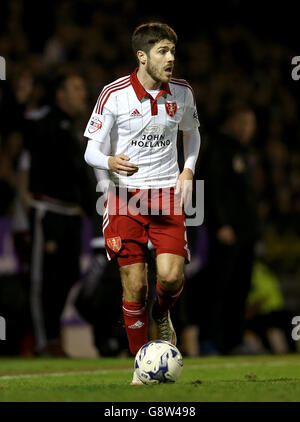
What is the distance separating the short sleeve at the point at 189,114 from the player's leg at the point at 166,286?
0.93 meters

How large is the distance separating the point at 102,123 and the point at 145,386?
167cm

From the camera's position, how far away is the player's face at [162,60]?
19.7 feet

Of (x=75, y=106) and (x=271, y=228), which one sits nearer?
(x=75, y=106)

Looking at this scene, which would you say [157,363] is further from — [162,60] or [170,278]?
[162,60]

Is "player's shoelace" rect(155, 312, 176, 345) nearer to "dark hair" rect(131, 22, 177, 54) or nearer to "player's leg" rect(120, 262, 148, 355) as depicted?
"player's leg" rect(120, 262, 148, 355)

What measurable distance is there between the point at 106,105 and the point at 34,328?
12.3ft

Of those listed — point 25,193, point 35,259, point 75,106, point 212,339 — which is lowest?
point 212,339

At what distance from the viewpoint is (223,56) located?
16.2 meters

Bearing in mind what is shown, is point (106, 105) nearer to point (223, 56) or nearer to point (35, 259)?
point (35, 259)

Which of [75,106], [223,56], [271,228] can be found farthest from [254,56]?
[75,106]

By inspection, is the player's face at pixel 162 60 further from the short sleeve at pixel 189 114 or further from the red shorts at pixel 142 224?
the red shorts at pixel 142 224

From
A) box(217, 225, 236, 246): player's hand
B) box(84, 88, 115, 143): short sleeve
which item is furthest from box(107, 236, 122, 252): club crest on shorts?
box(217, 225, 236, 246): player's hand

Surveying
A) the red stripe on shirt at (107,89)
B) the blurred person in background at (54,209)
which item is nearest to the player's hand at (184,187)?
the red stripe on shirt at (107,89)

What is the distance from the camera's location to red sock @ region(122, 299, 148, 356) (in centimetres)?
601
